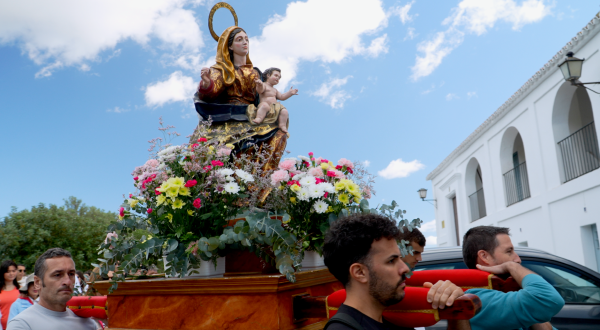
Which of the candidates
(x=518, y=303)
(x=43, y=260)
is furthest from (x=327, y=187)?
(x=43, y=260)

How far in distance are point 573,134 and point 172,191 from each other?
11123 mm

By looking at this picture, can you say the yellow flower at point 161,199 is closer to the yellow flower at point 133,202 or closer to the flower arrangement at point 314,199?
the yellow flower at point 133,202

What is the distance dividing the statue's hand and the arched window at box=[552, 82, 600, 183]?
10.0m

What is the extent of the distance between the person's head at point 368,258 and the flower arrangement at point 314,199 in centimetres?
99

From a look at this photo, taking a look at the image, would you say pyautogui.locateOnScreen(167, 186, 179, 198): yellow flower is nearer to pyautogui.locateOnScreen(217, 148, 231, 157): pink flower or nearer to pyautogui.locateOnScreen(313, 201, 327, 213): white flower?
pyautogui.locateOnScreen(217, 148, 231, 157): pink flower

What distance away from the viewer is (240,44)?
4285mm

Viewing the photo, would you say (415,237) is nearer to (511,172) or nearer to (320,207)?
(320,207)

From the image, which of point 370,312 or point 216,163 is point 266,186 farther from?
point 370,312

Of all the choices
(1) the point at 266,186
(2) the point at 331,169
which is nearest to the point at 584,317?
(2) the point at 331,169

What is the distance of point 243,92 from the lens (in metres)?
4.25

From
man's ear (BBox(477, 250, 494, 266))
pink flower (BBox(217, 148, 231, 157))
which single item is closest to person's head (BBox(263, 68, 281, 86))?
pink flower (BBox(217, 148, 231, 157))

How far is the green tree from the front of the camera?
17969mm

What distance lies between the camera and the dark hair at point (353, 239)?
65.2 inches

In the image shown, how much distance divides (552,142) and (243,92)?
33.7ft
